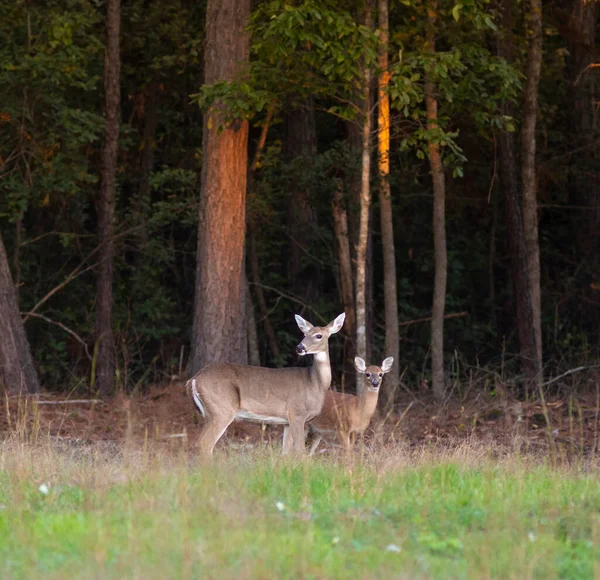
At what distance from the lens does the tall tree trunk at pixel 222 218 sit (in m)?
14.0

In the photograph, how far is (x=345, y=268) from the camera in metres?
17.2

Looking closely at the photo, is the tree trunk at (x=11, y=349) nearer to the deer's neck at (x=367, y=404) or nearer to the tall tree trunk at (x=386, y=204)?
the tall tree trunk at (x=386, y=204)

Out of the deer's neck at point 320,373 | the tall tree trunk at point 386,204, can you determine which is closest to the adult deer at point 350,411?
the deer's neck at point 320,373

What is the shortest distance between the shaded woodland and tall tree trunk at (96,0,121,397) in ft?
0.13

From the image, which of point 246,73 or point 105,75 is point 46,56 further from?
point 246,73

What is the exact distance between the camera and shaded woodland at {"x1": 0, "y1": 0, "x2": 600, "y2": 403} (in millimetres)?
13789

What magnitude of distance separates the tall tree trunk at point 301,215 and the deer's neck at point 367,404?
816cm

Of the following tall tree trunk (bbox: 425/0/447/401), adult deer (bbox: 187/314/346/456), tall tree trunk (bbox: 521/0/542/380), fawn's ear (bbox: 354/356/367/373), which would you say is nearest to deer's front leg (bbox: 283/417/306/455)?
adult deer (bbox: 187/314/346/456)

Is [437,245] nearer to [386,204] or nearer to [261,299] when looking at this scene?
[386,204]

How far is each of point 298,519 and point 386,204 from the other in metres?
8.97

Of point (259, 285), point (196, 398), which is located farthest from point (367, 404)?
point (259, 285)

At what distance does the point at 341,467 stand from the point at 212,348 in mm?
5553

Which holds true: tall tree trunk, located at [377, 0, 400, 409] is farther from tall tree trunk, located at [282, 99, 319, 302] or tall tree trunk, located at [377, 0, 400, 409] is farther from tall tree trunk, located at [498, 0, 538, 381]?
tall tree trunk, located at [282, 99, 319, 302]

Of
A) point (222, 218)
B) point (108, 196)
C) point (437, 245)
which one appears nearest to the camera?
point (222, 218)
